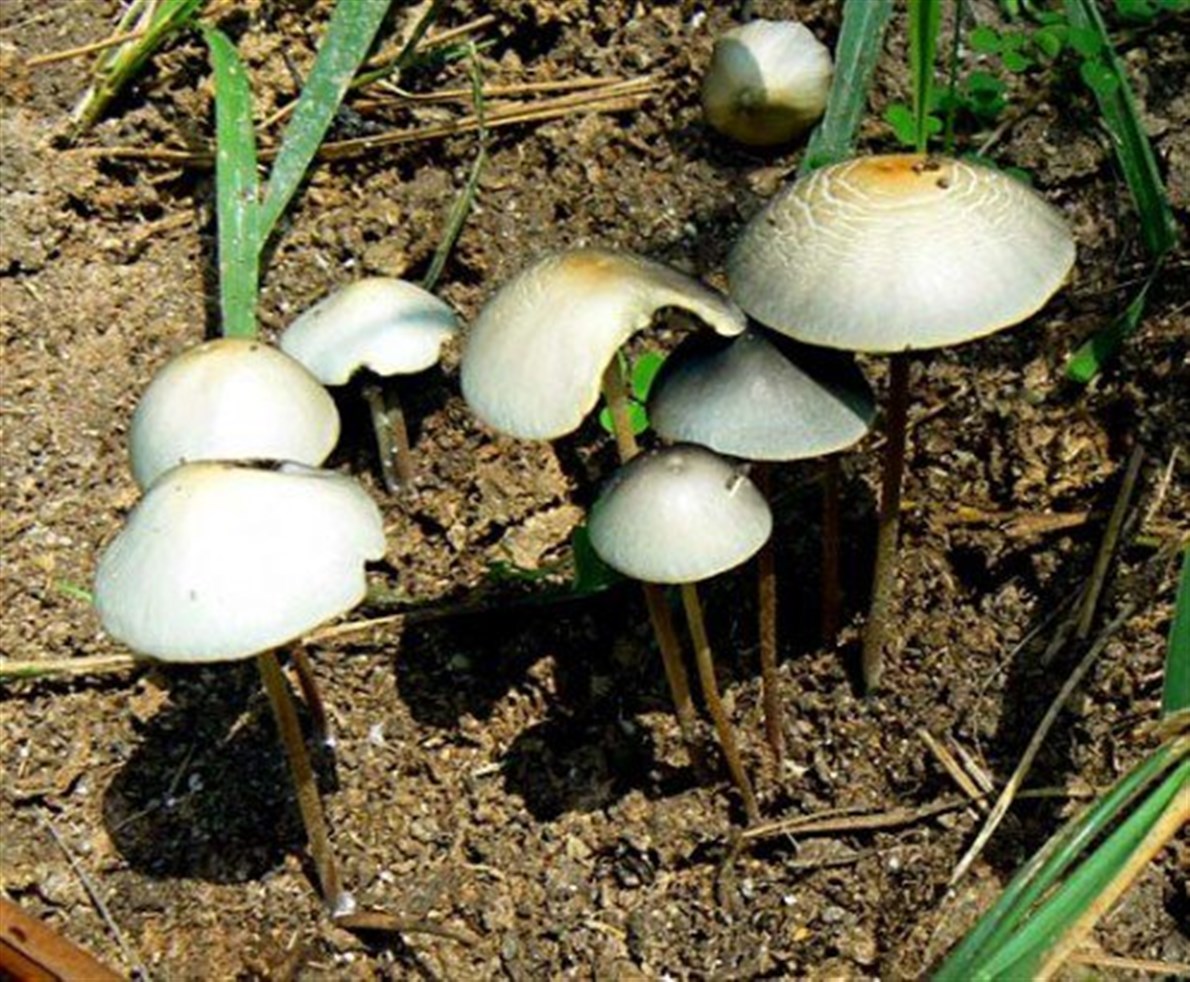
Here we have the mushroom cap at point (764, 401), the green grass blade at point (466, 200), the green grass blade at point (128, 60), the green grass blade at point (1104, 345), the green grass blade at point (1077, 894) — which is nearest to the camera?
the green grass blade at point (1077, 894)

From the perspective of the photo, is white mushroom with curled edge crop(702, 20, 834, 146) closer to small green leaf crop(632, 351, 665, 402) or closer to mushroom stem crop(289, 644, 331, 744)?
small green leaf crop(632, 351, 665, 402)

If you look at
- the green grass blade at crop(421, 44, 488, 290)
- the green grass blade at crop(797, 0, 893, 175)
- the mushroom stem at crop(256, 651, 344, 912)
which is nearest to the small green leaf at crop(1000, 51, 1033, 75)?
the green grass blade at crop(797, 0, 893, 175)

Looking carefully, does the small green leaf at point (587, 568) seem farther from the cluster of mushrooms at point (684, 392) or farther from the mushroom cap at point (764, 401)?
the mushroom cap at point (764, 401)

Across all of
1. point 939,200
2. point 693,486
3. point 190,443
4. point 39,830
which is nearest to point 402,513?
point 190,443

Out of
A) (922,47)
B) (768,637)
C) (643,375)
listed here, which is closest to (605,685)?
(768,637)

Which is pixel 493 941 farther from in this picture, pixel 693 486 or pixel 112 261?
pixel 112 261

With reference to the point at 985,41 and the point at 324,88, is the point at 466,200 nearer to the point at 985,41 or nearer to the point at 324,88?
the point at 324,88

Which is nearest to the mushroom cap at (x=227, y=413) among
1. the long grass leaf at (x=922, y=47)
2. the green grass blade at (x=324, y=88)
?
the green grass blade at (x=324, y=88)
